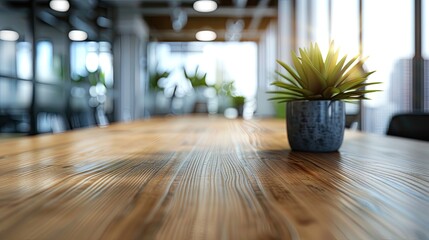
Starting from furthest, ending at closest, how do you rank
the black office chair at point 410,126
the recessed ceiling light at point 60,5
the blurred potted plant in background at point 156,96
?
the blurred potted plant in background at point 156,96 < the recessed ceiling light at point 60,5 < the black office chair at point 410,126

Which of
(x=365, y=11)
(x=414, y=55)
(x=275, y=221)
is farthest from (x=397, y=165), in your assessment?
(x=365, y=11)

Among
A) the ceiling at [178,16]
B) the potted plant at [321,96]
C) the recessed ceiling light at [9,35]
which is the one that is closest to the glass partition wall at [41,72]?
the recessed ceiling light at [9,35]

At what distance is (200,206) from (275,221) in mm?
89

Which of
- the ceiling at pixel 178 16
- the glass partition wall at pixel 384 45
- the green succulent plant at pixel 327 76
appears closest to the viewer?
the green succulent plant at pixel 327 76

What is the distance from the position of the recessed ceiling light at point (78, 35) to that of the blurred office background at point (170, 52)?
3cm

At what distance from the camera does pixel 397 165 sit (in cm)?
71

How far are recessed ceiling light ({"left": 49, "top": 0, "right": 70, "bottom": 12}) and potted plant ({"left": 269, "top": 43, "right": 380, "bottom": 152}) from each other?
3.84 metres

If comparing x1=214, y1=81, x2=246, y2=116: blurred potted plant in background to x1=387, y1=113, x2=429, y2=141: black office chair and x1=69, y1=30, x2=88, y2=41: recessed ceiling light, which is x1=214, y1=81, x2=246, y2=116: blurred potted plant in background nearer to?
x1=69, y1=30, x2=88, y2=41: recessed ceiling light

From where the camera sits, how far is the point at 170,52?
10000mm

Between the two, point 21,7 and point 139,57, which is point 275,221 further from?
point 139,57

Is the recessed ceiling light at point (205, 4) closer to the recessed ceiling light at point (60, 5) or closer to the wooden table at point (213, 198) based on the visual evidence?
the recessed ceiling light at point (60, 5)

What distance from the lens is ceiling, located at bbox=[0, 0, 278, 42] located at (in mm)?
5410

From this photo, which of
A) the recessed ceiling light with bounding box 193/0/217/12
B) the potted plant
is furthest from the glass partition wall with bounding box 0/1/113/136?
the potted plant

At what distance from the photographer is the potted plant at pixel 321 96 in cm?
89
